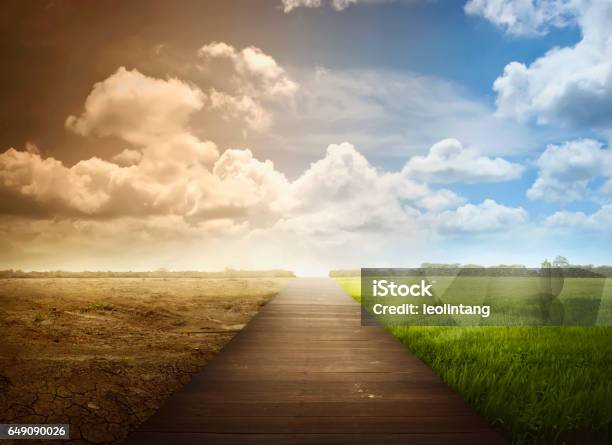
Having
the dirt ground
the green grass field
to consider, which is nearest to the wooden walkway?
the green grass field

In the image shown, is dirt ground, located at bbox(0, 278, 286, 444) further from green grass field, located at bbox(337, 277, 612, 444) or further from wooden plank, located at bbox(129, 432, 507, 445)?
green grass field, located at bbox(337, 277, 612, 444)

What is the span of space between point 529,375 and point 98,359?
5677 millimetres

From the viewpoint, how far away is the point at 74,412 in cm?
394

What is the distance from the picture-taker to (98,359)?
5.75m

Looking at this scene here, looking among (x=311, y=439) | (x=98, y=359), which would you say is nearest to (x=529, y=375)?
(x=311, y=439)

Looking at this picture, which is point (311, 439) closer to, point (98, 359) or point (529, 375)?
point (529, 375)

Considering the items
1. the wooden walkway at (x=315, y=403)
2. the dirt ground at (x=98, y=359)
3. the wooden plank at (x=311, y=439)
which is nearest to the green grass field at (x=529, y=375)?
the wooden walkway at (x=315, y=403)

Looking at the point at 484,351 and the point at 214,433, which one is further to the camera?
the point at 484,351

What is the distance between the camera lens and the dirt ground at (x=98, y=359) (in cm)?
394

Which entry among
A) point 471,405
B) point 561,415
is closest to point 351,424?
point 471,405

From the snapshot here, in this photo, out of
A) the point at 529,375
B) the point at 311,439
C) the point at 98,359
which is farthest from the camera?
the point at 98,359

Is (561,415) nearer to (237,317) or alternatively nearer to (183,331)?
(183,331)

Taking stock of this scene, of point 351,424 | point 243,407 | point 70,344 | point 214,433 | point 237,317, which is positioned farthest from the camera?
point 237,317

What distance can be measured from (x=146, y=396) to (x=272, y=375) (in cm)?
136
